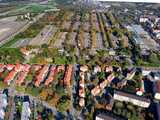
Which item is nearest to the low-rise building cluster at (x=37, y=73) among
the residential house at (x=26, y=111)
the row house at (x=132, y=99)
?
the residential house at (x=26, y=111)

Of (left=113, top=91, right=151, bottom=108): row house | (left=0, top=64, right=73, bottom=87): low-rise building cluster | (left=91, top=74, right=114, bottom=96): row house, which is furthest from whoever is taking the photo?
(left=0, top=64, right=73, bottom=87): low-rise building cluster

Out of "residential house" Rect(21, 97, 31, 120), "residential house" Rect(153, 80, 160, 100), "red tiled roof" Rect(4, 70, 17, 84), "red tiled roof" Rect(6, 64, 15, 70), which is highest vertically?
"red tiled roof" Rect(6, 64, 15, 70)

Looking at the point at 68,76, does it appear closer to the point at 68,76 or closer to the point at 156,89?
the point at 68,76

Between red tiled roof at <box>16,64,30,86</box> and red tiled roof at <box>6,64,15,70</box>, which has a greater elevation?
red tiled roof at <box>6,64,15,70</box>

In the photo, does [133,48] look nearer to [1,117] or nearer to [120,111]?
[120,111]

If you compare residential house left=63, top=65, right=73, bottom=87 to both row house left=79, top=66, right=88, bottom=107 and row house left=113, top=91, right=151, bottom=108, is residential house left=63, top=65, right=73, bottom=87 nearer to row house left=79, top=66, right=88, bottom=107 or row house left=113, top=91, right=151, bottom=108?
row house left=79, top=66, right=88, bottom=107

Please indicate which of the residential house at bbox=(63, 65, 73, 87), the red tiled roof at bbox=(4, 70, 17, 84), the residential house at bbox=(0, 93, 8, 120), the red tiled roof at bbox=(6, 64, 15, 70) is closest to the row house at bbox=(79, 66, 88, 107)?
the residential house at bbox=(63, 65, 73, 87)

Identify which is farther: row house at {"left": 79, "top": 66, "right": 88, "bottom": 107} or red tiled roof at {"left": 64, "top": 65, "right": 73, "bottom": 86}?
red tiled roof at {"left": 64, "top": 65, "right": 73, "bottom": 86}

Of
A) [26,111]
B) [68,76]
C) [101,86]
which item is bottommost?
[101,86]

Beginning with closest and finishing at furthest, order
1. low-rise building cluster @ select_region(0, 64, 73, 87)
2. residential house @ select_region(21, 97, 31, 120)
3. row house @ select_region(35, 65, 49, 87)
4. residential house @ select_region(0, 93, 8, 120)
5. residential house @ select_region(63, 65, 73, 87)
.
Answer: residential house @ select_region(21, 97, 31, 120) → residential house @ select_region(0, 93, 8, 120) → residential house @ select_region(63, 65, 73, 87) → row house @ select_region(35, 65, 49, 87) → low-rise building cluster @ select_region(0, 64, 73, 87)

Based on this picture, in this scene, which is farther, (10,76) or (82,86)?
(10,76)

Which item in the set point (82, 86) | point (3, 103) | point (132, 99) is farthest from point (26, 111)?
point (132, 99)
